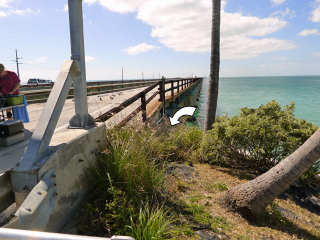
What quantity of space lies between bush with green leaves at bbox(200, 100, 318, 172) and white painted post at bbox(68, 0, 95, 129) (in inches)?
133

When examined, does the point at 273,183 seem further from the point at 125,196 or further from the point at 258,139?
the point at 125,196

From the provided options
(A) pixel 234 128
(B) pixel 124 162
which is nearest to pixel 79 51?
(B) pixel 124 162

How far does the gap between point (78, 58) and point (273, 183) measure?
11.5ft

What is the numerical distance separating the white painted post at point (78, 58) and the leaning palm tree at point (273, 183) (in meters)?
2.74

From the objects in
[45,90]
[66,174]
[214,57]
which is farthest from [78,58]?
[45,90]

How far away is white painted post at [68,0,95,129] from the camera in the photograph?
9.60 feet

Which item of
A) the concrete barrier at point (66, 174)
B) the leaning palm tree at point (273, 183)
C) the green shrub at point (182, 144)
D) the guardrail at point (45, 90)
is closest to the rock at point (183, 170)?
the green shrub at point (182, 144)

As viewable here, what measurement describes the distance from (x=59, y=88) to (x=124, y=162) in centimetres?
135

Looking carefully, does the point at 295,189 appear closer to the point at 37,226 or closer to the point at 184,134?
the point at 184,134

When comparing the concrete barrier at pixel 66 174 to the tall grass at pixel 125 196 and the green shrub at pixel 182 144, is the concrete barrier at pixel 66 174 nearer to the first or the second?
the tall grass at pixel 125 196

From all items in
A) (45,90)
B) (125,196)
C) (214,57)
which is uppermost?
(214,57)

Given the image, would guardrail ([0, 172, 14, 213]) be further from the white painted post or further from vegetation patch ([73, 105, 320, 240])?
the white painted post

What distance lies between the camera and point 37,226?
6.34 feet

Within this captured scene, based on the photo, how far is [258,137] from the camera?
5215mm
